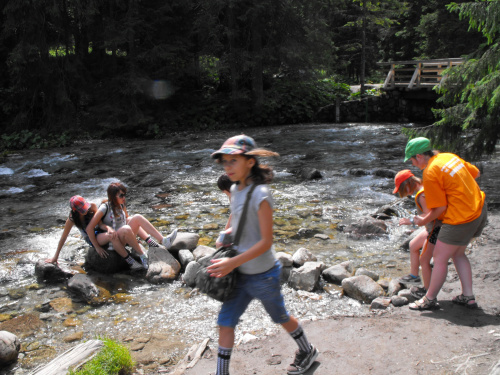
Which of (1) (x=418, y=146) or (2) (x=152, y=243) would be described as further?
(2) (x=152, y=243)

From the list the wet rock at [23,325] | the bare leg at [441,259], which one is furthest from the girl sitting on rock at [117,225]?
the bare leg at [441,259]

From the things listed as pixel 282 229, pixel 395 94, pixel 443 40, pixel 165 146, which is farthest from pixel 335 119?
pixel 282 229

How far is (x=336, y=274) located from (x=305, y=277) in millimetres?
448

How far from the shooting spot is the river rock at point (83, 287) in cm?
529

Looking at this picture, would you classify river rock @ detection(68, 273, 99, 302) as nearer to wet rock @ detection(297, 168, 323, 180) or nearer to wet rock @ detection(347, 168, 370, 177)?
wet rock @ detection(297, 168, 323, 180)

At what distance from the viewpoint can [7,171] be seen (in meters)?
14.6

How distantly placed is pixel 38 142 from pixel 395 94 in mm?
20605

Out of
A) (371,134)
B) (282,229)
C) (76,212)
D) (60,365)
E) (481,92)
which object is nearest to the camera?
(60,365)

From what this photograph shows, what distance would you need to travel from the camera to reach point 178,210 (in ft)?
30.1

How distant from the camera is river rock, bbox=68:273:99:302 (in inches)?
208

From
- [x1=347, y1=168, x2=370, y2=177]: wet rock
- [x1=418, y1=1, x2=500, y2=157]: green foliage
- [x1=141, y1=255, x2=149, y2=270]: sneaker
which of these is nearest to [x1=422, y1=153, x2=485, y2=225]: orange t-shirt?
[x1=418, y1=1, x2=500, y2=157]: green foliage

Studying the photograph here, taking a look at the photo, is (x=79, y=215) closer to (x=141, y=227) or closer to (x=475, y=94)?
(x=141, y=227)

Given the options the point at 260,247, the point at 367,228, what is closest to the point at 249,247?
the point at 260,247

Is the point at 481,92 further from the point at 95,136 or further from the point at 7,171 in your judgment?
the point at 95,136
